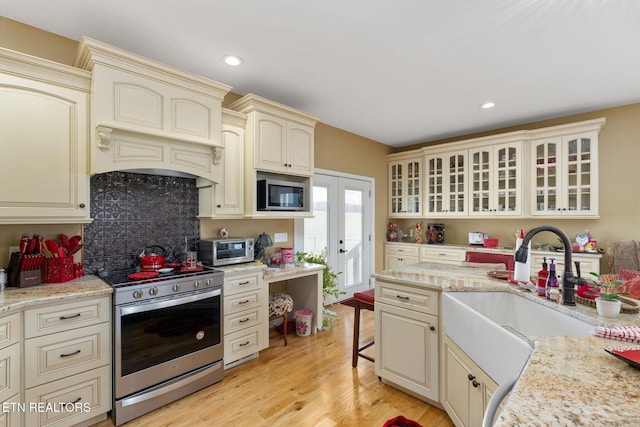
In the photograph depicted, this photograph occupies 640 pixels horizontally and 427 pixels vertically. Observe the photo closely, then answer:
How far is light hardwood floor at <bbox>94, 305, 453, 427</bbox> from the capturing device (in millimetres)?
2033

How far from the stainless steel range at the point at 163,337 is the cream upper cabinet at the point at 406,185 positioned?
3605mm

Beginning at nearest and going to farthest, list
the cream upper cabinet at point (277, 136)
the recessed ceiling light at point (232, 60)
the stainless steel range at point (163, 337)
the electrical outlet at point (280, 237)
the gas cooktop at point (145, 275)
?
the stainless steel range at point (163, 337) → the gas cooktop at point (145, 275) → the recessed ceiling light at point (232, 60) → the cream upper cabinet at point (277, 136) → the electrical outlet at point (280, 237)

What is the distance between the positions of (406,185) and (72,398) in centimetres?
479

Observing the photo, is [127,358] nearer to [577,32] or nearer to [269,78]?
[269,78]

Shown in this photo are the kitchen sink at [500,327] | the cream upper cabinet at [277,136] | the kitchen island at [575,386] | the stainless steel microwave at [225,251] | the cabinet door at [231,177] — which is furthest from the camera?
the cream upper cabinet at [277,136]

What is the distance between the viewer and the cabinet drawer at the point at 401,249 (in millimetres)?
4922

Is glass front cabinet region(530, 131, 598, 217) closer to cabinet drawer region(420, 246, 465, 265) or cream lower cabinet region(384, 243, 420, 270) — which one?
cabinet drawer region(420, 246, 465, 265)

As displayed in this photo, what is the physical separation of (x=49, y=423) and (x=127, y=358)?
47 centimetres

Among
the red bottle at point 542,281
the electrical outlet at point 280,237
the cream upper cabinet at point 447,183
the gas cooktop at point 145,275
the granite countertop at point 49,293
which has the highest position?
the cream upper cabinet at point 447,183

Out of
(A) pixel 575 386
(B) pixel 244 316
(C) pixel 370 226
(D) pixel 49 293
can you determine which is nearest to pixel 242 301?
(B) pixel 244 316

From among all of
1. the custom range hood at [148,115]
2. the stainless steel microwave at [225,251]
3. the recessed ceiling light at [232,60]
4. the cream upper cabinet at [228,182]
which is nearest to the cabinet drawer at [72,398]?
the stainless steel microwave at [225,251]

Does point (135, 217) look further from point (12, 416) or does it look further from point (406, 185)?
point (406, 185)

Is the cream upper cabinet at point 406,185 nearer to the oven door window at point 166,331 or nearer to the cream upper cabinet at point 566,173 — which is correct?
the cream upper cabinet at point 566,173

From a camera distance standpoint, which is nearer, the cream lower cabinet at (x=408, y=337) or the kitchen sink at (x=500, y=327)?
the kitchen sink at (x=500, y=327)
